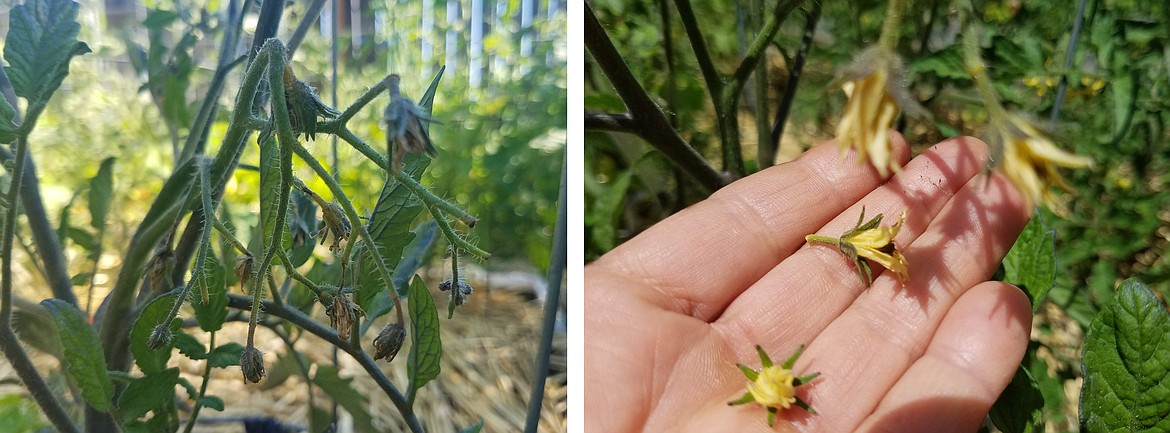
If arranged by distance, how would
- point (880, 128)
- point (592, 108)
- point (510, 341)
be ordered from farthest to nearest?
point (510, 341), point (592, 108), point (880, 128)

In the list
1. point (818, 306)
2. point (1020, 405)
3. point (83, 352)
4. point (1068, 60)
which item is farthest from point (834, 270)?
point (83, 352)

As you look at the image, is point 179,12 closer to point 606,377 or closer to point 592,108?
point 592,108

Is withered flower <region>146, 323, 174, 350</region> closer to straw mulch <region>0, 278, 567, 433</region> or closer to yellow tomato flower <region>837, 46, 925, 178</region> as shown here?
straw mulch <region>0, 278, 567, 433</region>

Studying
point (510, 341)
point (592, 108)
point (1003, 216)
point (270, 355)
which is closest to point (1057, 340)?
point (1003, 216)

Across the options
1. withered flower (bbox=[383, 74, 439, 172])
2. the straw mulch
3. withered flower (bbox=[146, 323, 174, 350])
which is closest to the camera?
withered flower (bbox=[383, 74, 439, 172])

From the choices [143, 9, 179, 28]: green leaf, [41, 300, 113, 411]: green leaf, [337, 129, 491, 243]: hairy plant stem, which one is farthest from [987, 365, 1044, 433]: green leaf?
[143, 9, 179, 28]: green leaf

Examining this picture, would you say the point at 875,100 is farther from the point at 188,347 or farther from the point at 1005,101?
the point at 188,347

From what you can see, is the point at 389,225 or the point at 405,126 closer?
the point at 405,126
